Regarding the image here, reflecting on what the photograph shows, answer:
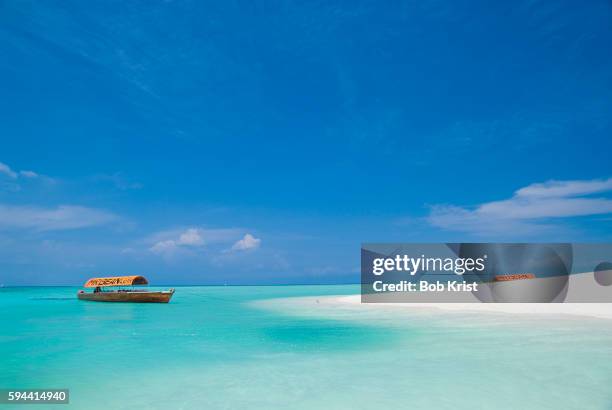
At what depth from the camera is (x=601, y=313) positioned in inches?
811

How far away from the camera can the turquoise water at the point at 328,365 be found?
8.02 meters

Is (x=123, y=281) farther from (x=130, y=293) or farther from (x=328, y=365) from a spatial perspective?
(x=328, y=365)

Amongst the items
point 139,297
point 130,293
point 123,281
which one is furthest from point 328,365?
point 123,281

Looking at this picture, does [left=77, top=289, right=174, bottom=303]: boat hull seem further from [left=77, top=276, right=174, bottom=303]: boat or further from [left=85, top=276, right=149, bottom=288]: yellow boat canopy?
Answer: [left=85, top=276, right=149, bottom=288]: yellow boat canopy

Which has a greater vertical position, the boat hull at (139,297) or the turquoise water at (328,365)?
the boat hull at (139,297)

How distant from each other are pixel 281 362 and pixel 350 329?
7.32 metres

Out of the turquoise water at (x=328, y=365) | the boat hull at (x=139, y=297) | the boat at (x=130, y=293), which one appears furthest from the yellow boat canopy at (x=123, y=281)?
the turquoise water at (x=328, y=365)

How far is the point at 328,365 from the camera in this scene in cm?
1086

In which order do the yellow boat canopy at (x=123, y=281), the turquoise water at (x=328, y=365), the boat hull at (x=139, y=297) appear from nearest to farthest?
1. the turquoise water at (x=328, y=365)
2. the boat hull at (x=139, y=297)
3. the yellow boat canopy at (x=123, y=281)

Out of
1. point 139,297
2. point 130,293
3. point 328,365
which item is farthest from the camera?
point 130,293

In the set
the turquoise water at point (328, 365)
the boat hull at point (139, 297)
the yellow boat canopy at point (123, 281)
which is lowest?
the turquoise water at point (328, 365)

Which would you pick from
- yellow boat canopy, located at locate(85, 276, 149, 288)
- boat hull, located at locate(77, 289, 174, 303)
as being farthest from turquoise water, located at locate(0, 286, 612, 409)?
yellow boat canopy, located at locate(85, 276, 149, 288)

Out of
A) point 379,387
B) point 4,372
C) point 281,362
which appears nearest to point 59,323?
point 4,372

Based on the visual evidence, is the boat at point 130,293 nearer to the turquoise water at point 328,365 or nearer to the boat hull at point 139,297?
the boat hull at point 139,297
